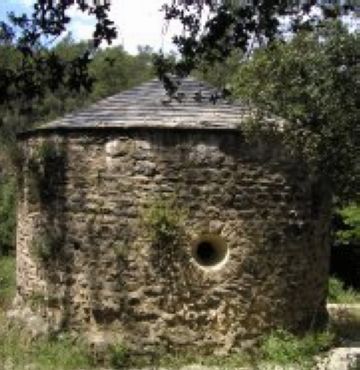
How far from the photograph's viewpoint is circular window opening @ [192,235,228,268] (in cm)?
1112

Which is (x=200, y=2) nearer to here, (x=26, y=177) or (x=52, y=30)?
(x=52, y=30)

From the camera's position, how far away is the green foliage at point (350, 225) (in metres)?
18.3

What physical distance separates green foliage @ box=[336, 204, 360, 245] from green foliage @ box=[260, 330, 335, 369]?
6967 millimetres

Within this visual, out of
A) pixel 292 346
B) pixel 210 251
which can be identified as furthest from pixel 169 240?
pixel 292 346

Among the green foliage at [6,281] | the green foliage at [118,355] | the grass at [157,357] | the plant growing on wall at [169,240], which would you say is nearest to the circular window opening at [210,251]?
the plant growing on wall at [169,240]

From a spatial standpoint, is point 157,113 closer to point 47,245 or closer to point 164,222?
point 164,222

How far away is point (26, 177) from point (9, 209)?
10871mm

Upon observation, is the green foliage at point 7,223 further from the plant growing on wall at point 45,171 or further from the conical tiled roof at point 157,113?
the conical tiled roof at point 157,113

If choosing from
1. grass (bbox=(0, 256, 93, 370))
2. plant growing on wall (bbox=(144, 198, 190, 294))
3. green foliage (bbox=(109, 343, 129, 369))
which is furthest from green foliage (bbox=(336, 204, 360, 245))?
grass (bbox=(0, 256, 93, 370))

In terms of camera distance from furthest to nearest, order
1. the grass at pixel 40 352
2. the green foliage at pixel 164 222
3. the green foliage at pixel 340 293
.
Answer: the green foliage at pixel 340 293 < the green foliage at pixel 164 222 < the grass at pixel 40 352

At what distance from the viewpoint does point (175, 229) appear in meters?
11.0

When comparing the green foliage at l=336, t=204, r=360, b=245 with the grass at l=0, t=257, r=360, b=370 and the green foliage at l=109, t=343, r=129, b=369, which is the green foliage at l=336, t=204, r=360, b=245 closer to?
the grass at l=0, t=257, r=360, b=370

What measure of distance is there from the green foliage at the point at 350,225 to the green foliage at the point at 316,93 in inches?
269

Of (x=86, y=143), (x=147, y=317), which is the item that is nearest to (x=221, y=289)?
(x=147, y=317)
